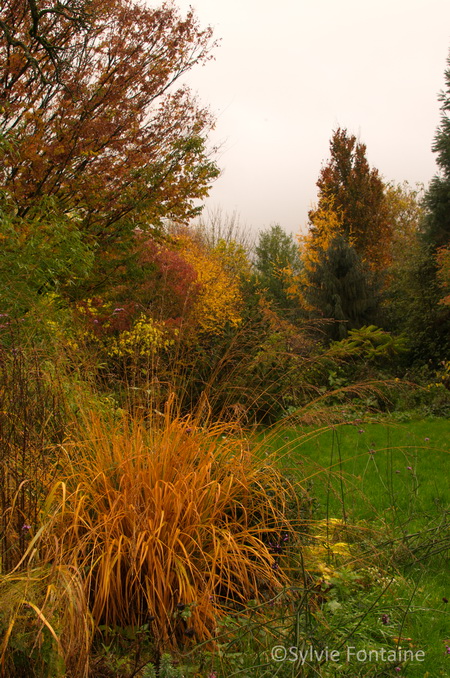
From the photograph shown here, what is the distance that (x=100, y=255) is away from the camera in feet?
22.5

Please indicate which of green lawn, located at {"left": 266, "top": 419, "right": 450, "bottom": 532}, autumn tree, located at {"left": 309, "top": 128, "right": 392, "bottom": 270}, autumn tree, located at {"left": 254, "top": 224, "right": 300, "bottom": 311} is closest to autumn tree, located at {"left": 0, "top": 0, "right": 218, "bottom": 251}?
green lawn, located at {"left": 266, "top": 419, "right": 450, "bottom": 532}

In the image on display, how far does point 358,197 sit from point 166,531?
2336cm

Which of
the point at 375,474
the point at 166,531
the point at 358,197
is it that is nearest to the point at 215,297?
the point at 375,474

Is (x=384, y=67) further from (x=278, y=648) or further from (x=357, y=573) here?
(x=278, y=648)

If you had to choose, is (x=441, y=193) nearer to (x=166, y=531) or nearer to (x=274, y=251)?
(x=166, y=531)

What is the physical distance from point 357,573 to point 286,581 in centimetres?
48

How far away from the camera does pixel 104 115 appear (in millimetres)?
6570

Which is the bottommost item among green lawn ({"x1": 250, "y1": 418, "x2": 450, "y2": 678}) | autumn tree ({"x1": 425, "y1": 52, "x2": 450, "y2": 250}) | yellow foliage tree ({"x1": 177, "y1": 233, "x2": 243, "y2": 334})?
green lawn ({"x1": 250, "y1": 418, "x2": 450, "y2": 678})

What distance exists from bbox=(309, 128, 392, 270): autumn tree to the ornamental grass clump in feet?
69.8

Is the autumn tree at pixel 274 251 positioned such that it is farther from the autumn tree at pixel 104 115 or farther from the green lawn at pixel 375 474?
the green lawn at pixel 375 474

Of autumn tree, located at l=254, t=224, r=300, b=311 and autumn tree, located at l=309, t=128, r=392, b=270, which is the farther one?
autumn tree, located at l=254, t=224, r=300, b=311

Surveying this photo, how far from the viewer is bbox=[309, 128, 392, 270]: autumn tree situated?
923 inches

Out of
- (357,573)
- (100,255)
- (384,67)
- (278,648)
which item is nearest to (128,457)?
(278,648)

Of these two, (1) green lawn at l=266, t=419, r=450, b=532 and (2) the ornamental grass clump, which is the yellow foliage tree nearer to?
(1) green lawn at l=266, t=419, r=450, b=532
